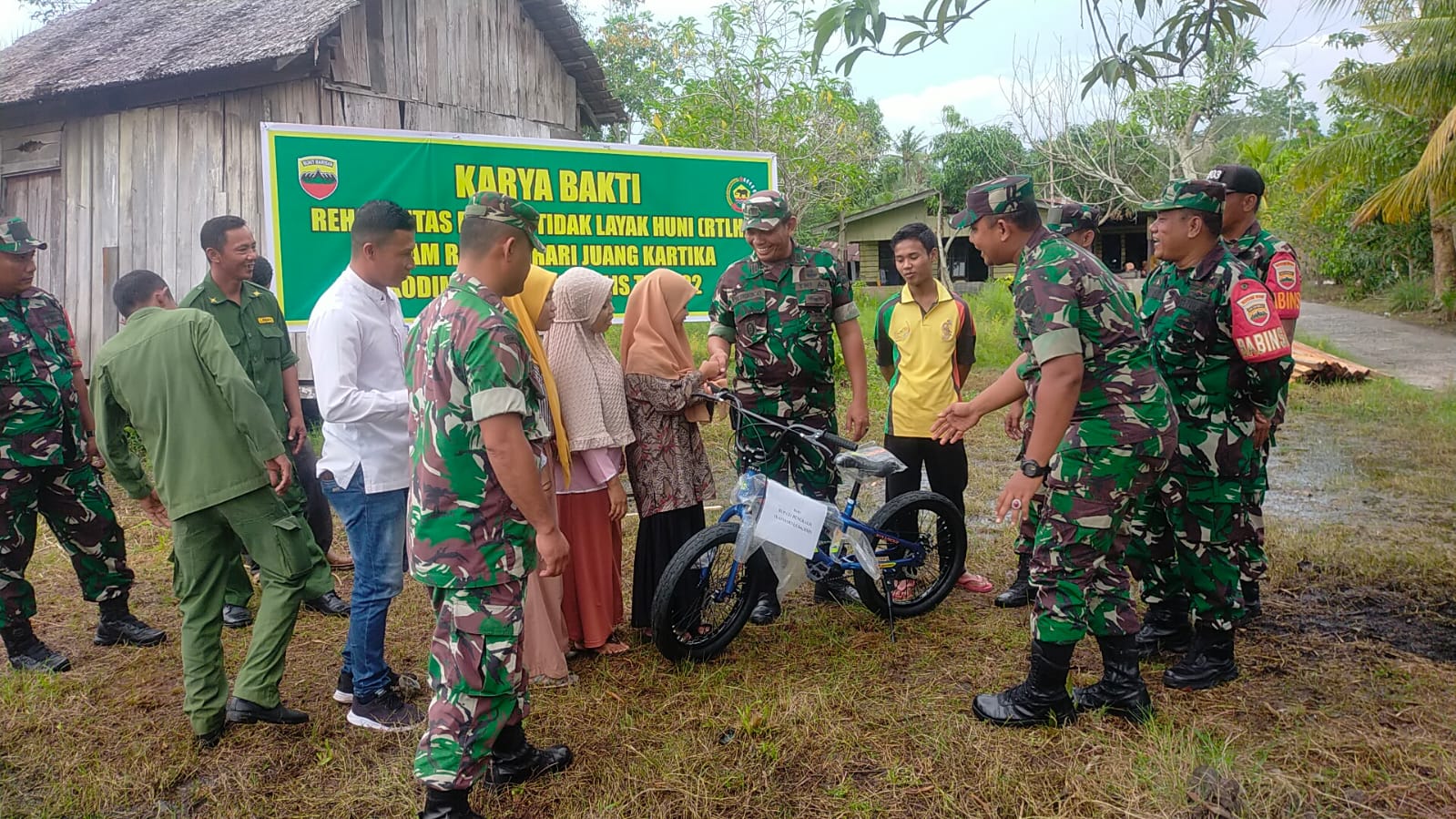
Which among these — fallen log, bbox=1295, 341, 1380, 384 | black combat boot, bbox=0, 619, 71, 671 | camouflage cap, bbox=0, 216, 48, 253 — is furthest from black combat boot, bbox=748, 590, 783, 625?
fallen log, bbox=1295, 341, 1380, 384

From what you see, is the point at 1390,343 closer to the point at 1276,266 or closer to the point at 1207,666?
the point at 1276,266

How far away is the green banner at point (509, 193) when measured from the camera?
5207mm

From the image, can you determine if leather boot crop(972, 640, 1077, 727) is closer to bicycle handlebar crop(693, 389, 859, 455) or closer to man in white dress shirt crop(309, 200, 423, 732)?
bicycle handlebar crop(693, 389, 859, 455)

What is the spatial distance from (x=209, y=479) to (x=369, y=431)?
1.77 ft

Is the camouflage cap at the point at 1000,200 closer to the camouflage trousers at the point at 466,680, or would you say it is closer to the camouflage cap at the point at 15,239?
the camouflage trousers at the point at 466,680

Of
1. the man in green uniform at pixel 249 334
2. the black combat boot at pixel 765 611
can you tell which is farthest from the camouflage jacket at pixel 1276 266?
the man in green uniform at pixel 249 334

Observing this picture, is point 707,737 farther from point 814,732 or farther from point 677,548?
point 677,548

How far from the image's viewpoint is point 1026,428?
3.94 m

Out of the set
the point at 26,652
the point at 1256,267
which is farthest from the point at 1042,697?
the point at 26,652

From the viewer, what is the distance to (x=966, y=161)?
2695 centimetres

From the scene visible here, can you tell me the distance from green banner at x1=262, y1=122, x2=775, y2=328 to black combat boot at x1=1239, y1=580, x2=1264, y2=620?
3989mm

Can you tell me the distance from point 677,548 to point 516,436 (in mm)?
1573

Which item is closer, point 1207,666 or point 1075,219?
point 1207,666

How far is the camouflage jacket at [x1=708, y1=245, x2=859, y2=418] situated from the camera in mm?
4043
